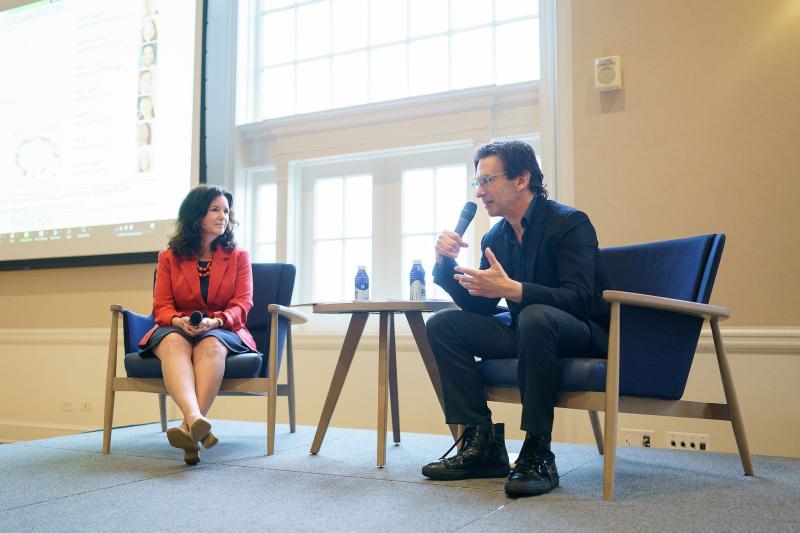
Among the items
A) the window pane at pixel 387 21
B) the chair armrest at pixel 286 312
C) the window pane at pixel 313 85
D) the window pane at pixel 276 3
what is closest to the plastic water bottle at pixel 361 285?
the chair armrest at pixel 286 312

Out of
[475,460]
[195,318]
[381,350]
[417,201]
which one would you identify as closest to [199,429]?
[195,318]

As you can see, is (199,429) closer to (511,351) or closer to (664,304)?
(511,351)

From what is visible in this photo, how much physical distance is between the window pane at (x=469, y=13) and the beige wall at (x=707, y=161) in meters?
0.61

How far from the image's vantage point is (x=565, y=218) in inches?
78.7

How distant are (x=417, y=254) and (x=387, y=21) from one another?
1288 millimetres

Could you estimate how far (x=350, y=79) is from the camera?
12.8 feet

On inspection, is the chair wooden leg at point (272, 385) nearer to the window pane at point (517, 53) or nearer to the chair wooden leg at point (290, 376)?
the chair wooden leg at point (290, 376)

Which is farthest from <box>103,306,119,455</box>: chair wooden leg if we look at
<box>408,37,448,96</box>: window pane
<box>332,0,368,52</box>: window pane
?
<box>332,0,368,52</box>: window pane

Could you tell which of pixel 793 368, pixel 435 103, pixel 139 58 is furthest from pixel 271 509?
pixel 139 58

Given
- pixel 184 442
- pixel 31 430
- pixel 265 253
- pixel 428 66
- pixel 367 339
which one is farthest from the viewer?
pixel 31 430

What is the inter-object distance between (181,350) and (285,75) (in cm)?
212

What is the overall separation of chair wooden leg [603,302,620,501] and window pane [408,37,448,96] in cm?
223

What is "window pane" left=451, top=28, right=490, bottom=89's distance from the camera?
3.58 m

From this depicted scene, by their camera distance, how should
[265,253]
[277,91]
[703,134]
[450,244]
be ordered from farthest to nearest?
[277,91] → [265,253] → [703,134] → [450,244]
